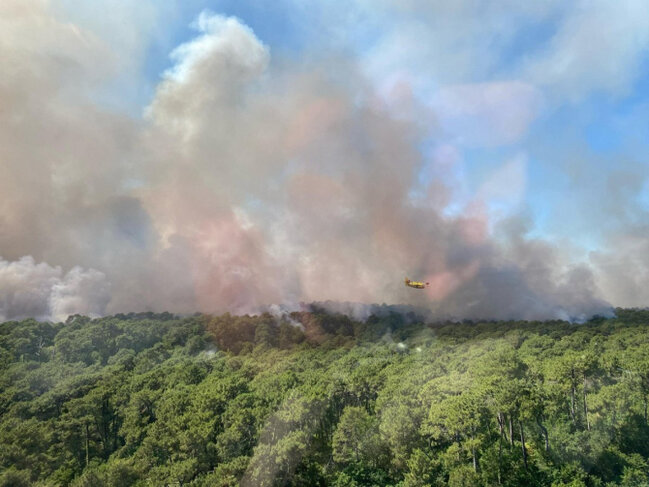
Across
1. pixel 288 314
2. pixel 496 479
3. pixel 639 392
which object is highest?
pixel 288 314

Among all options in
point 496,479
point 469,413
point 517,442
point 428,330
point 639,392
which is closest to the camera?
point 496,479

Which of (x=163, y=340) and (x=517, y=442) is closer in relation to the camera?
(x=517, y=442)

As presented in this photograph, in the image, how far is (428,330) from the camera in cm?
19025

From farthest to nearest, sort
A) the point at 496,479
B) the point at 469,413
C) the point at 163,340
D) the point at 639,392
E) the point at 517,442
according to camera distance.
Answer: the point at 163,340 → the point at 639,392 → the point at 517,442 → the point at 469,413 → the point at 496,479

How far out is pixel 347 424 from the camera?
52.1 meters

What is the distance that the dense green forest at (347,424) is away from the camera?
4547 cm

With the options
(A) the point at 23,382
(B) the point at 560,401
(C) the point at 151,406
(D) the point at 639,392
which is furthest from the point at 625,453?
(A) the point at 23,382

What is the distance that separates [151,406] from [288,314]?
4410 inches

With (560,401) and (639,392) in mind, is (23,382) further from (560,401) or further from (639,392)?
(639,392)

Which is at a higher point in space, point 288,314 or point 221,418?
point 288,314

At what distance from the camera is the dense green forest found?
45.5 meters

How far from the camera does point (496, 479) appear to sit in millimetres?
42000

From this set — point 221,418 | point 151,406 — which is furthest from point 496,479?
point 151,406

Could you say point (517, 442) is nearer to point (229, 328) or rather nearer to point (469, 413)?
point (469, 413)
